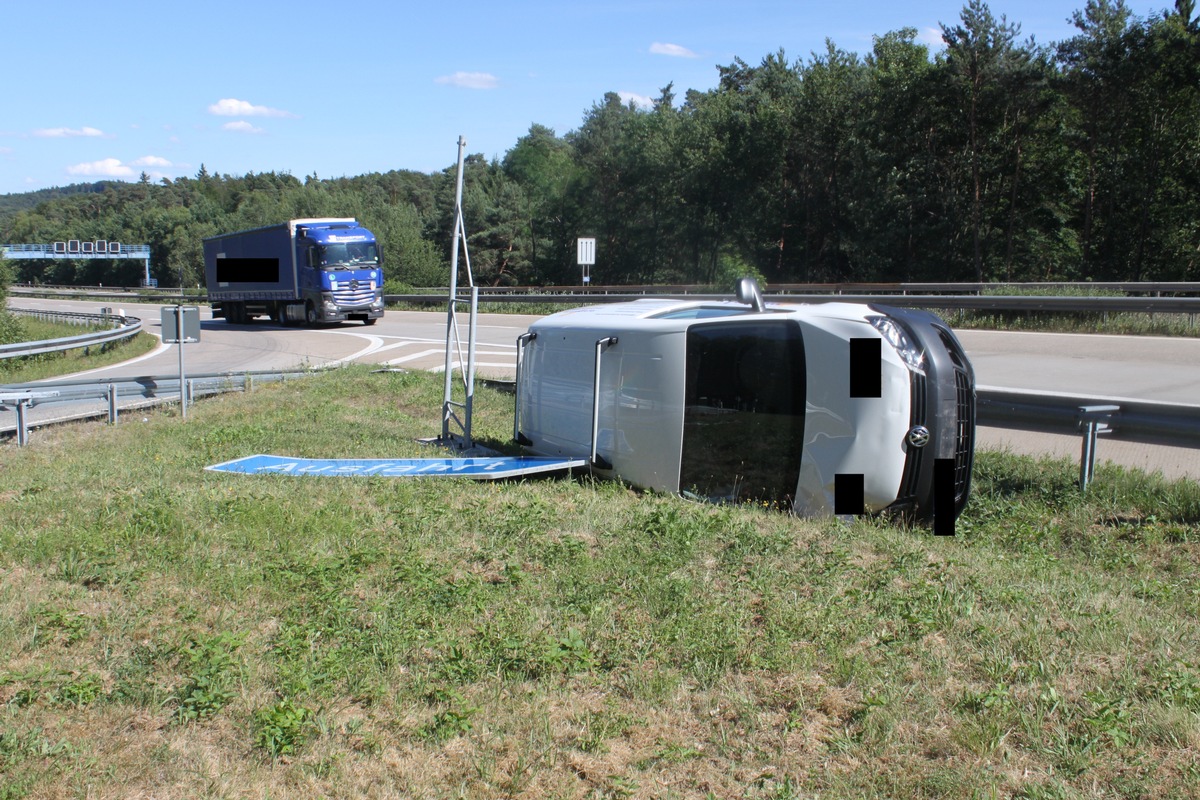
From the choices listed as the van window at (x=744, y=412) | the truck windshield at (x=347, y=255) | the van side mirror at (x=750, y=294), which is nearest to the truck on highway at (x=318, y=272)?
the truck windshield at (x=347, y=255)

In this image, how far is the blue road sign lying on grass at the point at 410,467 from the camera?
25.8ft

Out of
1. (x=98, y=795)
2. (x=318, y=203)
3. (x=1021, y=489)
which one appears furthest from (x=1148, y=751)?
(x=318, y=203)

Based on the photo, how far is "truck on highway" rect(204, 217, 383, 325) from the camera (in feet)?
109

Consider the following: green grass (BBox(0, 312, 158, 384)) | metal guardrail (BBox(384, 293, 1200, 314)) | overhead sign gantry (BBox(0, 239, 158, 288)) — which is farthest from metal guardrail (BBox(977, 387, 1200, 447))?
overhead sign gantry (BBox(0, 239, 158, 288))

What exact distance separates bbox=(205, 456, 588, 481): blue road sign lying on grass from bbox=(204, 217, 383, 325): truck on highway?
81.9 feet

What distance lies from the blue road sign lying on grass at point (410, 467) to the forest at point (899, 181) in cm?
3843

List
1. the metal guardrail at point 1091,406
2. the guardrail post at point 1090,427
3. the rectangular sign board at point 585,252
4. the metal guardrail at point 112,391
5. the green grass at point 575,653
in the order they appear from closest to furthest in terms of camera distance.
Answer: the green grass at point 575,653 → the metal guardrail at point 1091,406 → the guardrail post at point 1090,427 → the metal guardrail at point 112,391 → the rectangular sign board at point 585,252

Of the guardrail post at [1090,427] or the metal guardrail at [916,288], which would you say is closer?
the guardrail post at [1090,427]

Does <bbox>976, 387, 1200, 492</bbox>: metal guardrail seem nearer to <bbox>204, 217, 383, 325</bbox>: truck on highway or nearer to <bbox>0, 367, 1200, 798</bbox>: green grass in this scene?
<bbox>0, 367, 1200, 798</bbox>: green grass

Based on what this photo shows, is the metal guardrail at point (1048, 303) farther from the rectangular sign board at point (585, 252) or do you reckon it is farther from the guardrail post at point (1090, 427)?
the rectangular sign board at point (585, 252)

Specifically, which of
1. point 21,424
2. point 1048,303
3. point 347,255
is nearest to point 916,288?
point 1048,303

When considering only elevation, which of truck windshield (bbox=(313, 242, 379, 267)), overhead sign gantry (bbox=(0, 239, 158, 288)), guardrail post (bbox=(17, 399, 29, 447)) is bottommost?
guardrail post (bbox=(17, 399, 29, 447))

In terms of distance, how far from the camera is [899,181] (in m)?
47.2

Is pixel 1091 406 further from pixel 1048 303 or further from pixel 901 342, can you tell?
pixel 1048 303
